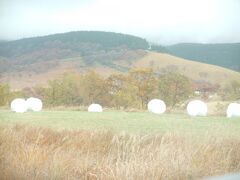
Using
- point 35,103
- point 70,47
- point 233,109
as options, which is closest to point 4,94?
point 35,103

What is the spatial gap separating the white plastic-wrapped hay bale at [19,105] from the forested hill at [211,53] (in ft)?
4.15

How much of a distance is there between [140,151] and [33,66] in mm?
1348

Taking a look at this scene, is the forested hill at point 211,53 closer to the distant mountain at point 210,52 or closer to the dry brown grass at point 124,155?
the distant mountain at point 210,52

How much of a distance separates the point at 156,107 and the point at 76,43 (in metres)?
1.06

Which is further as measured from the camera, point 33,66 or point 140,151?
point 33,66

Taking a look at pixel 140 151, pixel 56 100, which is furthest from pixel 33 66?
pixel 140 151

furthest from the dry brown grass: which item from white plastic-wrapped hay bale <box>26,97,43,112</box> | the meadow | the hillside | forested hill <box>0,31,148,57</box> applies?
forested hill <box>0,31,148,57</box>

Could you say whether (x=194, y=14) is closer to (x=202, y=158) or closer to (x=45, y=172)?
(x=202, y=158)

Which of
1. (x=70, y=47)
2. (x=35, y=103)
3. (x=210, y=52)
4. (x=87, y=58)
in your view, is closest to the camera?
(x=210, y=52)

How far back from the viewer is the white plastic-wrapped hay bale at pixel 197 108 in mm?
3562

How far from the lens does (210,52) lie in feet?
13.2

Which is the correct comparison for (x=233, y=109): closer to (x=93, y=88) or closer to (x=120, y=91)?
(x=120, y=91)

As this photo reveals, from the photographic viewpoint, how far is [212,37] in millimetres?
3875

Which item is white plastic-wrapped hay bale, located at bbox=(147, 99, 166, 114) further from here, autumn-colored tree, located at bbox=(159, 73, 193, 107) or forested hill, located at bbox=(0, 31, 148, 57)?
forested hill, located at bbox=(0, 31, 148, 57)
